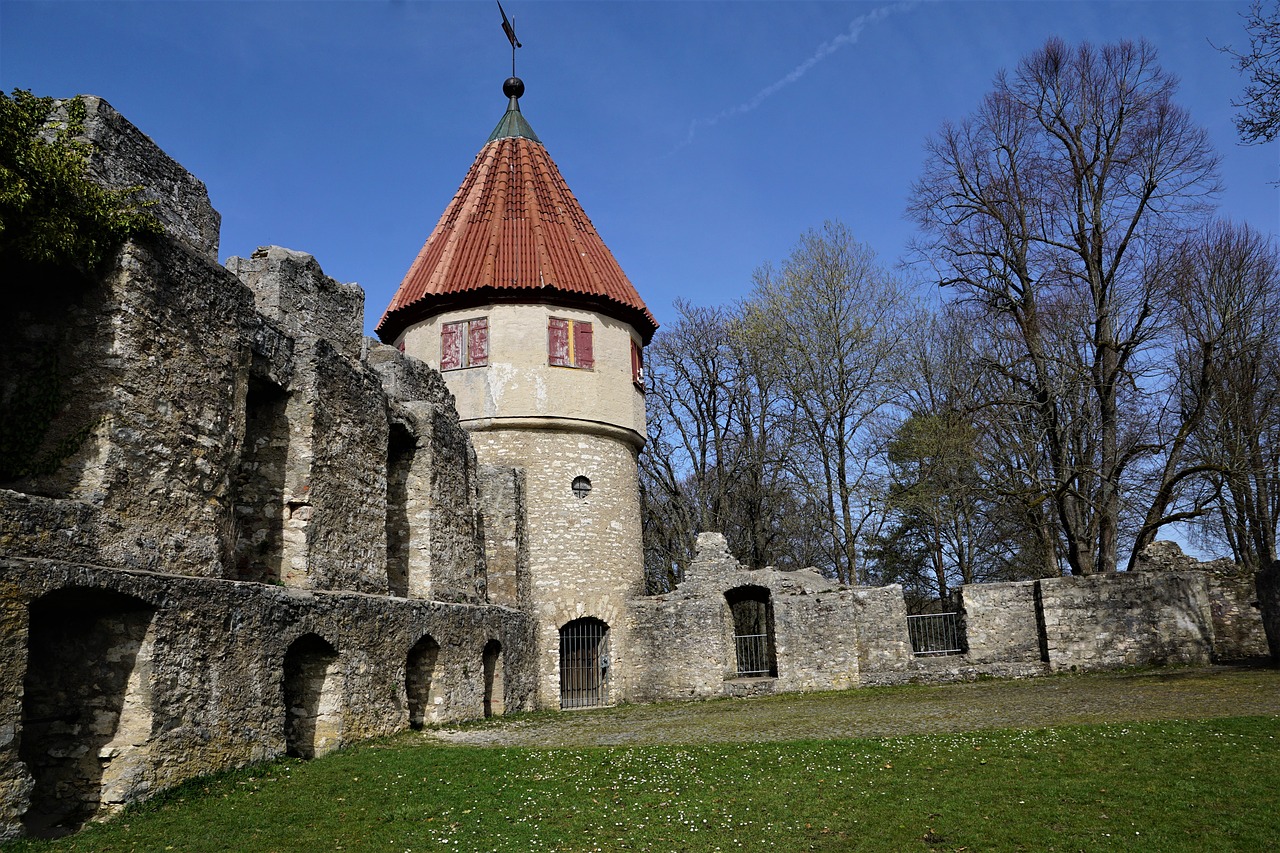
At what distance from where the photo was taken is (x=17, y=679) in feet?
21.4

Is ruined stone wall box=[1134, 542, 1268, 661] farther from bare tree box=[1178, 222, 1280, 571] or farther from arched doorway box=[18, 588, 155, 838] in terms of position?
arched doorway box=[18, 588, 155, 838]

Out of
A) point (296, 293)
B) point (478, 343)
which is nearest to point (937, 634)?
point (478, 343)

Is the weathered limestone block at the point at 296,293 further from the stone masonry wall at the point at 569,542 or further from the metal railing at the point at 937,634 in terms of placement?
the metal railing at the point at 937,634

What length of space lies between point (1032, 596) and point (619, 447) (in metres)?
9.55

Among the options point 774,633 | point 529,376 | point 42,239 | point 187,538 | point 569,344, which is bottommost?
point 774,633

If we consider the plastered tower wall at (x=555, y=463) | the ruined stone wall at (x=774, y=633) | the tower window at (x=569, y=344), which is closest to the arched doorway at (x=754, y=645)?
the ruined stone wall at (x=774, y=633)

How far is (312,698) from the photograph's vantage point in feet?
35.0

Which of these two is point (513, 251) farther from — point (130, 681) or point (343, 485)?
point (130, 681)

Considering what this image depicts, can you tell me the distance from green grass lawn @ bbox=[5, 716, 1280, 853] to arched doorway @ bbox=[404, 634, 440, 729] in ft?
10.8

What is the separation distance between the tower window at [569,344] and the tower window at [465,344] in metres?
1.46

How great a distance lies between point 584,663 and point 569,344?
282 inches

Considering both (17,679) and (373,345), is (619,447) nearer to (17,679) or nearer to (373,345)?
(373,345)

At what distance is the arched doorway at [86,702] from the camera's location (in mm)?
7527

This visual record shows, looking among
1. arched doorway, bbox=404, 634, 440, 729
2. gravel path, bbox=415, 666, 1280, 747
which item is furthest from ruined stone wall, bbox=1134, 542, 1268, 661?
arched doorway, bbox=404, 634, 440, 729
